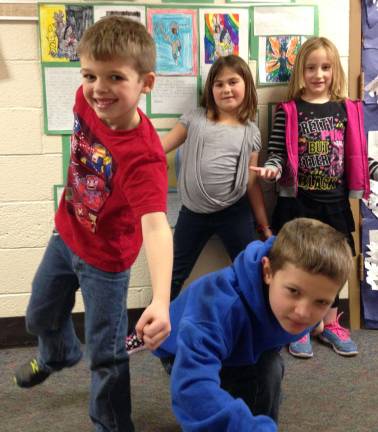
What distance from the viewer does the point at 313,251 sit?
119 cm

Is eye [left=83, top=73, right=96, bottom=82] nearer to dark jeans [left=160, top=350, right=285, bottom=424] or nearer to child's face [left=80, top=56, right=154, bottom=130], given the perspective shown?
child's face [left=80, top=56, right=154, bottom=130]

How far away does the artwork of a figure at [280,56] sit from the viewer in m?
2.35

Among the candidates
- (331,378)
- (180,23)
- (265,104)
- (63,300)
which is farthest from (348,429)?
(180,23)

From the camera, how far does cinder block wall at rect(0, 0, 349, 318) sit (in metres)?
2.20

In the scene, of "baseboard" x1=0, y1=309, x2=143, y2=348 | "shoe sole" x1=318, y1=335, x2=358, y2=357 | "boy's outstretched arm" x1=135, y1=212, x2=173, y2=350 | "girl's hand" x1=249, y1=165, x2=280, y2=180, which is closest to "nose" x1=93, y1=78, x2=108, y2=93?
"boy's outstretched arm" x1=135, y1=212, x2=173, y2=350

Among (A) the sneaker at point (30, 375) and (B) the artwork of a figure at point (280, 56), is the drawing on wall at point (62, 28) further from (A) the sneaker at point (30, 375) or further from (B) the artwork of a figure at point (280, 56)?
(A) the sneaker at point (30, 375)

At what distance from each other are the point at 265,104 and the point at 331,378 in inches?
47.4

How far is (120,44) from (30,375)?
1142 millimetres

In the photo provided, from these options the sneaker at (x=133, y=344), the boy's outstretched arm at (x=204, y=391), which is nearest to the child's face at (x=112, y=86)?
the boy's outstretched arm at (x=204, y=391)

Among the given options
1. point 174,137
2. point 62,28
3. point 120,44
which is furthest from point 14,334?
point 120,44

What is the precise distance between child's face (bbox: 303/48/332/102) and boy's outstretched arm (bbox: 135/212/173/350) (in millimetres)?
1281

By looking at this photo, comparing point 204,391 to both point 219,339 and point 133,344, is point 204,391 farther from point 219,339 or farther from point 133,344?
point 133,344

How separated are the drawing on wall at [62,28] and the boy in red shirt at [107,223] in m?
0.73

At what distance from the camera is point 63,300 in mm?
1636
